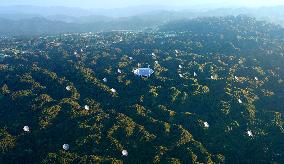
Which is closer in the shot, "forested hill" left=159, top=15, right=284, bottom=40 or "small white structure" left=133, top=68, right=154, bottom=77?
"small white structure" left=133, top=68, right=154, bottom=77

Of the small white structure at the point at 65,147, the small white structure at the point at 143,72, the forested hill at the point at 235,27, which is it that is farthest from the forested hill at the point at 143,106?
the forested hill at the point at 235,27

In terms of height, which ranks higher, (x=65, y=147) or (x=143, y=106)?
(x=143, y=106)

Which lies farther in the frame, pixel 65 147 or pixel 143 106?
pixel 143 106

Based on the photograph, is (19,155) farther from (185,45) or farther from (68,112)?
(185,45)

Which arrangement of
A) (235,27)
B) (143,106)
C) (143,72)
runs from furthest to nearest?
(235,27), (143,72), (143,106)

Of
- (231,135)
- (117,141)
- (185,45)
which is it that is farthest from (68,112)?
(185,45)

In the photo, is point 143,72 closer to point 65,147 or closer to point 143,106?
point 143,106

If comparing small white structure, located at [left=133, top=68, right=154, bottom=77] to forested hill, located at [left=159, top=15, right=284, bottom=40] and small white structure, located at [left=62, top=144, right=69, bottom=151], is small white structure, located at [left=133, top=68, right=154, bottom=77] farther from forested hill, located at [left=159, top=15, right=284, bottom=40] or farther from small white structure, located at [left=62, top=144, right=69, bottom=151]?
forested hill, located at [left=159, top=15, right=284, bottom=40]

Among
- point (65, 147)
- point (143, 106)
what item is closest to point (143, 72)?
point (143, 106)

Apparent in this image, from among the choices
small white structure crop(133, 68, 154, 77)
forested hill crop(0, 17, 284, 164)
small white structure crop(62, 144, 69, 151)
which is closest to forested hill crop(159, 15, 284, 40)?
forested hill crop(0, 17, 284, 164)

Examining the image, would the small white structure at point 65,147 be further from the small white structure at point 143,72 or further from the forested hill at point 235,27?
the forested hill at point 235,27
